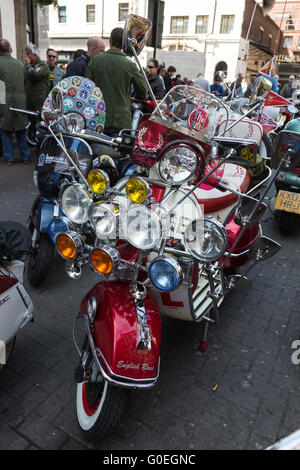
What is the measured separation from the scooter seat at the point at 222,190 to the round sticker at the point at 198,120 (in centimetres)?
29

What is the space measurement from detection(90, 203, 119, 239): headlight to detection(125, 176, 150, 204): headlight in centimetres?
12

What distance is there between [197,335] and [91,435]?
1.20 m

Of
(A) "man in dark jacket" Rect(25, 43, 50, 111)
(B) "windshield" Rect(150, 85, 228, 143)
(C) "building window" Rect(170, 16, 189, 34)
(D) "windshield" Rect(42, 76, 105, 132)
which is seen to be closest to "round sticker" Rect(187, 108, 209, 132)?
(B) "windshield" Rect(150, 85, 228, 143)

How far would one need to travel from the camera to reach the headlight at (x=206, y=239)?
161cm

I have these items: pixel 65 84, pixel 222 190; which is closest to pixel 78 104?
pixel 65 84

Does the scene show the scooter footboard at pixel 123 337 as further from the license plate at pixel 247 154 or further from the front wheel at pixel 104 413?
the license plate at pixel 247 154

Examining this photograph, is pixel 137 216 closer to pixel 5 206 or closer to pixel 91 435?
pixel 91 435

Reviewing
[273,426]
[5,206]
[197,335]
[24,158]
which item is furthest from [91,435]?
[24,158]

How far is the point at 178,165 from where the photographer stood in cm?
168

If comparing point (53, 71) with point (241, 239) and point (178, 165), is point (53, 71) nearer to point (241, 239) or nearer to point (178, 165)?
point (241, 239)

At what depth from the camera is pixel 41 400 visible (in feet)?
6.91

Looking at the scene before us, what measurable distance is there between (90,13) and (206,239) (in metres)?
35.2

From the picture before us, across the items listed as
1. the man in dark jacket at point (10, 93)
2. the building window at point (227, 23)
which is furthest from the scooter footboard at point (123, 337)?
the building window at point (227, 23)

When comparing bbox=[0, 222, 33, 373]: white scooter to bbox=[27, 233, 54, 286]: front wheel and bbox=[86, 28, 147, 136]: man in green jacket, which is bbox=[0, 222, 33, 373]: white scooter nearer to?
bbox=[27, 233, 54, 286]: front wheel
